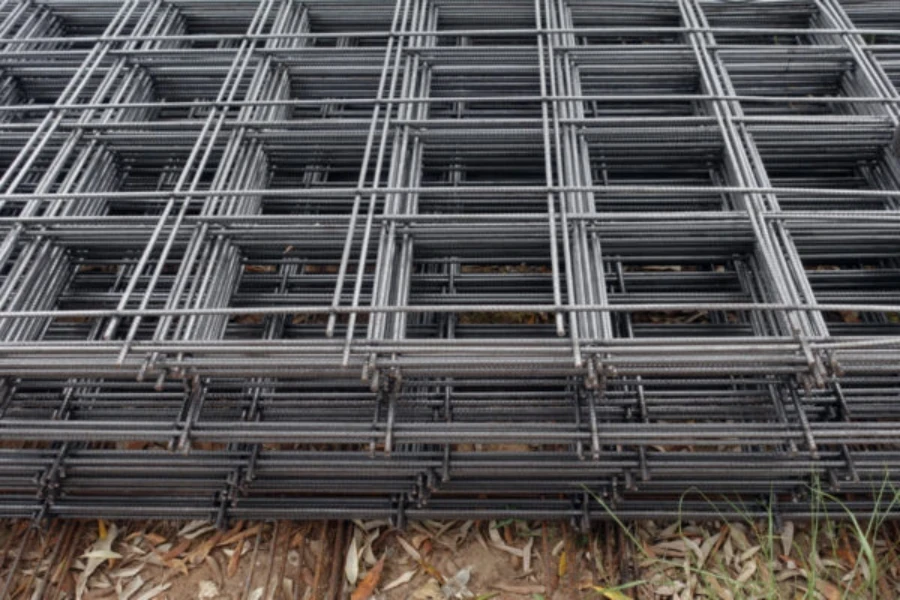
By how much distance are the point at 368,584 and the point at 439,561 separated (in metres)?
0.52

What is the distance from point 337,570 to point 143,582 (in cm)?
141

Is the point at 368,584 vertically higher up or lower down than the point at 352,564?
lower down

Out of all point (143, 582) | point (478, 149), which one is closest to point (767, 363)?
point (478, 149)

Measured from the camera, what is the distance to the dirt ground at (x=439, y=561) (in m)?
4.25

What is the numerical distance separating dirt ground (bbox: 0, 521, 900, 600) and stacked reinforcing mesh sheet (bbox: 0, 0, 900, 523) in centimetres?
24

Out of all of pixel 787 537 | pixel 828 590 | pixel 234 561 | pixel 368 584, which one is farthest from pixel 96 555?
pixel 828 590

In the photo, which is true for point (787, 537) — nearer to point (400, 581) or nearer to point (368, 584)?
point (400, 581)

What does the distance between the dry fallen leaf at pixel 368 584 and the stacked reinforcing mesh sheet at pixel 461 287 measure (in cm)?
37

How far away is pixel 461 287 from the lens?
4879mm

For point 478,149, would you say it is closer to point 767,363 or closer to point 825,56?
point 767,363

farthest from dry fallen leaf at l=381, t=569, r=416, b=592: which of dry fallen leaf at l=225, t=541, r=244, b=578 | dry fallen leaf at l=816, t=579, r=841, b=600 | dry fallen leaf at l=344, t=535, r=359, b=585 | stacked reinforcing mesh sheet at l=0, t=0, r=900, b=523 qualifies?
dry fallen leaf at l=816, t=579, r=841, b=600

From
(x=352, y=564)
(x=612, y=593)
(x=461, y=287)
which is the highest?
(x=461, y=287)

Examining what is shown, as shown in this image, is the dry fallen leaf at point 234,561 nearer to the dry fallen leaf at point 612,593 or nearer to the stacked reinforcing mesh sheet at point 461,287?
the stacked reinforcing mesh sheet at point 461,287

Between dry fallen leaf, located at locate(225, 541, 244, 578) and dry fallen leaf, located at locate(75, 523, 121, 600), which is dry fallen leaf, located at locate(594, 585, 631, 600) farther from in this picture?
dry fallen leaf, located at locate(75, 523, 121, 600)
